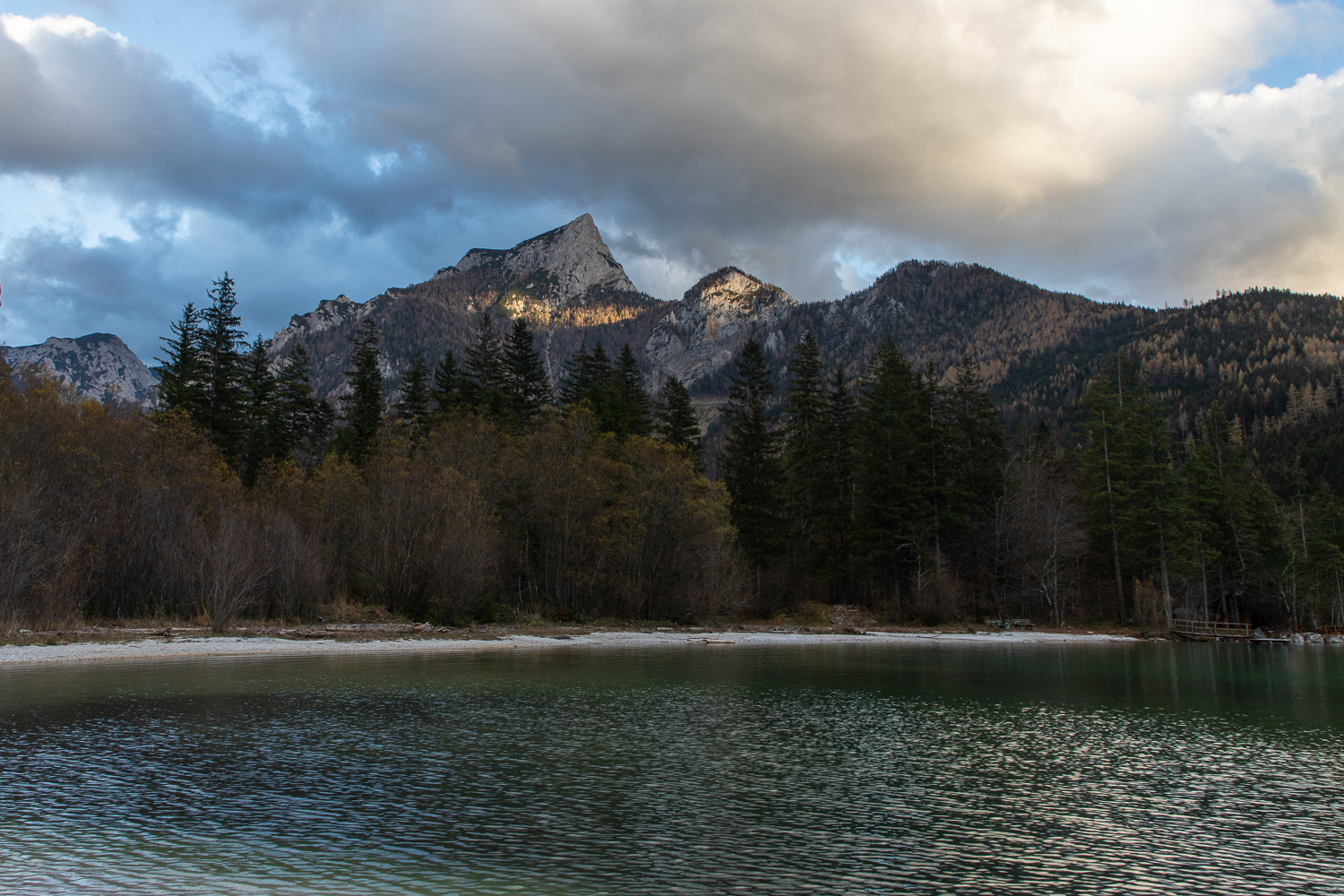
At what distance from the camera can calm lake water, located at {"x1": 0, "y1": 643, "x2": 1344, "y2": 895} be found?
21.8 ft

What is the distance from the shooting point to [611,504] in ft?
151

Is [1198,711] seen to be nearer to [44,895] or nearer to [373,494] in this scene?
[44,895]

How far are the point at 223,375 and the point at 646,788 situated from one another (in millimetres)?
60665

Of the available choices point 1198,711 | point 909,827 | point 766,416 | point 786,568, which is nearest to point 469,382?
point 766,416

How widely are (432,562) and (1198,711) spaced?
28914 millimetres

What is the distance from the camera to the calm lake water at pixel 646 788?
6645 millimetres

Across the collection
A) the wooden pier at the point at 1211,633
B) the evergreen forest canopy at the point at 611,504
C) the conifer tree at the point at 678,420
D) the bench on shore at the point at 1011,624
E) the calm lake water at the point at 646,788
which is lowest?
the wooden pier at the point at 1211,633

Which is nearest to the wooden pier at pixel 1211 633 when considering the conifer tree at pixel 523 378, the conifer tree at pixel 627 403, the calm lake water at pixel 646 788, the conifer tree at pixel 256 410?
the calm lake water at pixel 646 788

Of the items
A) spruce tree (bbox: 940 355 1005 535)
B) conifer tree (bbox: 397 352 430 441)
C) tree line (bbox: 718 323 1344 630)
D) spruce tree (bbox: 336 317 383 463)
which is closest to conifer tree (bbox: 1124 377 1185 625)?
tree line (bbox: 718 323 1344 630)

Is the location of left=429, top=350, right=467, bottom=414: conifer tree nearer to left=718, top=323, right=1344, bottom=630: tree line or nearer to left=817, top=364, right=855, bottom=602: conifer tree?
left=718, top=323, right=1344, bottom=630: tree line

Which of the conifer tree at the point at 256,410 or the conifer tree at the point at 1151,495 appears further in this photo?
the conifer tree at the point at 256,410

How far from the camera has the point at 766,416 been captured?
6438cm

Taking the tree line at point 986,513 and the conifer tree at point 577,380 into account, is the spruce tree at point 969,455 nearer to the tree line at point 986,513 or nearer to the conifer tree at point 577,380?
the tree line at point 986,513

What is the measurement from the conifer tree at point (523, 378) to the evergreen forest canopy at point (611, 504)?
11.9 inches
